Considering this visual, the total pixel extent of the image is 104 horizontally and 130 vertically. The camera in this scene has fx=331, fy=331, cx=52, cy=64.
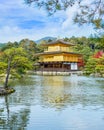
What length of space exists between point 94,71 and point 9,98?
2589 centimetres

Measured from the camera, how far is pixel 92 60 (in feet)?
133

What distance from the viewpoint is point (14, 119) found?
33.4 feet

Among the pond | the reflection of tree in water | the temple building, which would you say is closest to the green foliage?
the temple building

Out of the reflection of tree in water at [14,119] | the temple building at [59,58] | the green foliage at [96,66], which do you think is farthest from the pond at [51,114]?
the temple building at [59,58]

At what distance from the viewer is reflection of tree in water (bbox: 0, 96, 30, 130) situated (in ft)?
30.2

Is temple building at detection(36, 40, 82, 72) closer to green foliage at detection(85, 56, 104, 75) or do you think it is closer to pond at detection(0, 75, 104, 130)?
green foliage at detection(85, 56, 104, 75)

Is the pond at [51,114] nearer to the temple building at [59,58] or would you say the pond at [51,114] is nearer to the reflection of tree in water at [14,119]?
the reflection of tree in water at [14,119]

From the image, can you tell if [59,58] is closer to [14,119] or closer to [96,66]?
[96,66]

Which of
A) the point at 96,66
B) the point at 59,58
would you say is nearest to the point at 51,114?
the point at 96,66

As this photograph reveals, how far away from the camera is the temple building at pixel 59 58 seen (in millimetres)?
48812

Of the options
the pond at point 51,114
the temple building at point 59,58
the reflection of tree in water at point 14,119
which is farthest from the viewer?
the temple building at point 59,58

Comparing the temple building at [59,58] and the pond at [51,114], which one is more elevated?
the temple building at [59,58]

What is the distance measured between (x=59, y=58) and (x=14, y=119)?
3935 cm

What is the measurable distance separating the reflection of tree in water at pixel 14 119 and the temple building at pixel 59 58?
35125 mm
